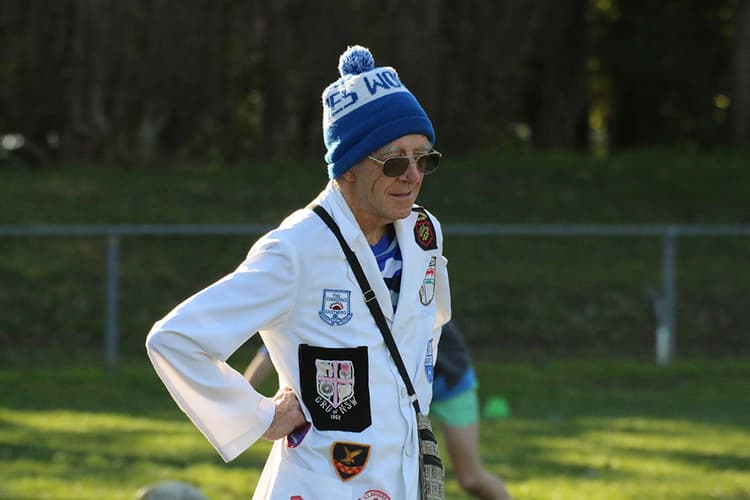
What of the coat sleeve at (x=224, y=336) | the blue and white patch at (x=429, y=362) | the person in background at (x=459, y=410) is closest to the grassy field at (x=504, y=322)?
the person in background at (x=459, y=410)

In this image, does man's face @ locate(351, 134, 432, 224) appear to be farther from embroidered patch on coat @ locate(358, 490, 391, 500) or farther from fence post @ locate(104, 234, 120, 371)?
fence post @ locate(104, 234, 120, 371)

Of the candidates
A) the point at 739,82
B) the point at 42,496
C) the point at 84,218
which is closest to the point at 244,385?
the point at 42,496

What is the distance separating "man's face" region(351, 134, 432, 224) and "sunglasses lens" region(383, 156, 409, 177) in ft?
0.04

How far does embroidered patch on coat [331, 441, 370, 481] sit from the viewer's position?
373 cm

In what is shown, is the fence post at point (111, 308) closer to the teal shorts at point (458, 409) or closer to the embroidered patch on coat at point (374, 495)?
the teal shorts at point (458, 409)

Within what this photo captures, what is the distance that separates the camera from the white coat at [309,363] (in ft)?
12.1

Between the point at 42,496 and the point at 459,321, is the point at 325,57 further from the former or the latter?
the point at 42,496

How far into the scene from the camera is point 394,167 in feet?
12.6

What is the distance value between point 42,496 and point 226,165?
45.4 feet

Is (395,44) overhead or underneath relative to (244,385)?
overhead

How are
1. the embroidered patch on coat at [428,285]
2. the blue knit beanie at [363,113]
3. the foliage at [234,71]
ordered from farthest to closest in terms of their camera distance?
the foliage at [234,71]
the embroidered patch on coat at [428,285]
the blue knit beanie at [363,113]

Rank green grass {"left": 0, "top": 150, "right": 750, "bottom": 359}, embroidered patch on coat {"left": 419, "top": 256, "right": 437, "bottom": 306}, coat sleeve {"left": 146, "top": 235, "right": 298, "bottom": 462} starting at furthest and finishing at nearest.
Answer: green grass {"left": 0, "top": 150, "right": 750, "bottom": 359}, embroidered patch on coat {"left": 419, "top": 256, "right": 437, "bottom": 306}, coat sleeve {"left": 146, "top": 235, "right": 298, "bottom": 462}

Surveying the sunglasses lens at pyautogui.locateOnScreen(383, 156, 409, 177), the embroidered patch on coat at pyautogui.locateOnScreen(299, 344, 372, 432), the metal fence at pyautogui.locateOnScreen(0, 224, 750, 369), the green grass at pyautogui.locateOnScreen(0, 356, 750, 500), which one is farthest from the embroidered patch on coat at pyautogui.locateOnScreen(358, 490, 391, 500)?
the metal fence at pyautogui.locateOnScreen(0, 224, 750, 369)

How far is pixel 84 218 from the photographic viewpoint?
57.1 feet
